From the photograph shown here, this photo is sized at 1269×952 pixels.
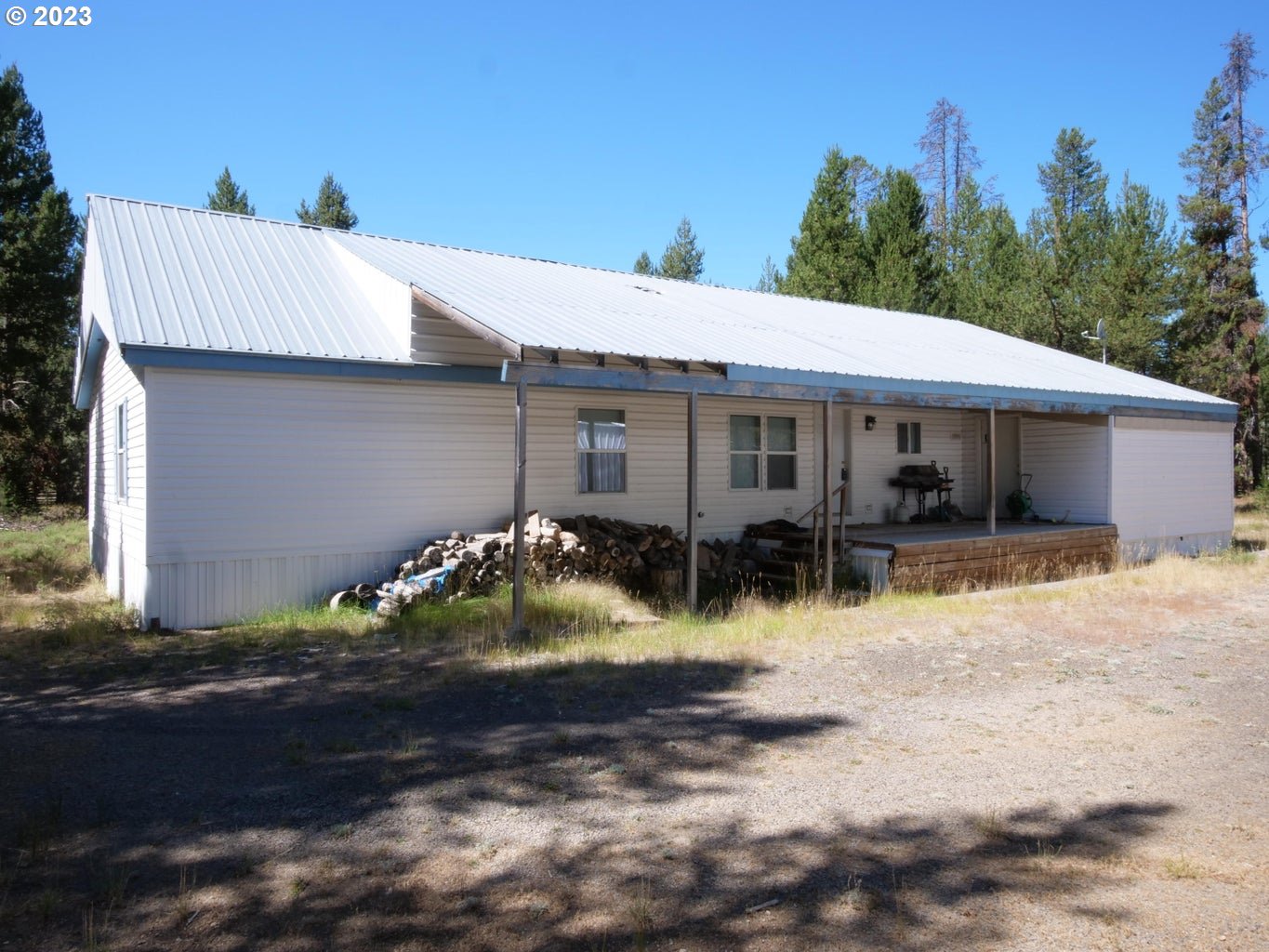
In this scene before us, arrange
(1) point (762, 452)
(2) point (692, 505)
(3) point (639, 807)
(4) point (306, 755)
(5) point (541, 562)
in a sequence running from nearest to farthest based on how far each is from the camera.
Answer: (3) point (639, 807) → (4) point (306, 755) → (2) point (692, 505) → (5) point (541, 562) → (1) point (762, 452)

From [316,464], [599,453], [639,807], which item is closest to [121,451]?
[316,464]

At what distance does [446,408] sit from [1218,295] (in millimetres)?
25478

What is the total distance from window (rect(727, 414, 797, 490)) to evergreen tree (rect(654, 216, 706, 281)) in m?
31.3

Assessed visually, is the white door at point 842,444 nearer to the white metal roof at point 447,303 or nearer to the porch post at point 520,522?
the white metal roof at point 447,303

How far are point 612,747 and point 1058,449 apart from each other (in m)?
14.1

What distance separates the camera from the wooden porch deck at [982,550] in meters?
12.8

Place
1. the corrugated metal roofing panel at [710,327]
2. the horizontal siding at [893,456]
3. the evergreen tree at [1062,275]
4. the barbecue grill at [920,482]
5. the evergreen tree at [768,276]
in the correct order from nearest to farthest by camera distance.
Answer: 1. the corrugated metal roofing panel at [710,327]
2. the horizontal siding at [893,456]
3. the barbecue grill at [920,482]
4. the evergreen tree at [1062,275]
5. the evergreen tree at [768,276]

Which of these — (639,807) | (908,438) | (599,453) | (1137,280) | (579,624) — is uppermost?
(1137,280)

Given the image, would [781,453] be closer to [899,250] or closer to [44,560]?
[44,560]

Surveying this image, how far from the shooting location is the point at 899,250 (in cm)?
3047

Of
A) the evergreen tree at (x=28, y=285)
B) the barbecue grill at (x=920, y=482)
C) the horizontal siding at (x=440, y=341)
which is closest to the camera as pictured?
the horizontal siding at (x=440, y=341)

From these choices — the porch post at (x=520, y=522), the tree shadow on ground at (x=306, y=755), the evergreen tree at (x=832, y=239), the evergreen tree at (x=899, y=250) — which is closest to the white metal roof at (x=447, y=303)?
the porch post at (x=520, y=522)

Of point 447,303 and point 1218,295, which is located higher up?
point 1218,295

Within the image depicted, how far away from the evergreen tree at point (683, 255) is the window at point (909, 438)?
29160mm
